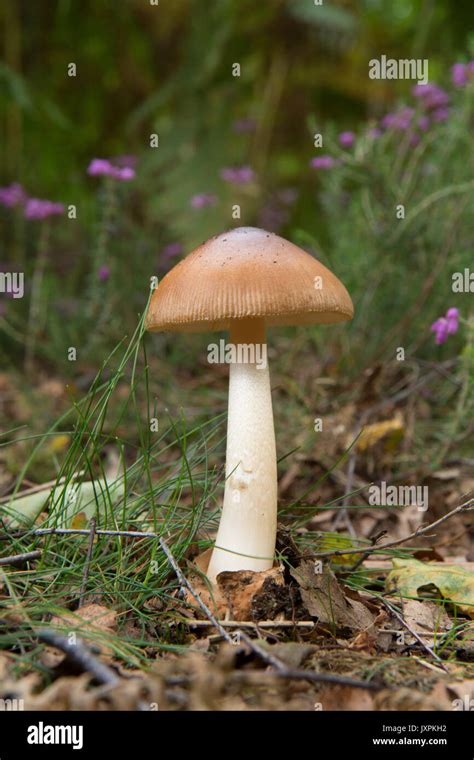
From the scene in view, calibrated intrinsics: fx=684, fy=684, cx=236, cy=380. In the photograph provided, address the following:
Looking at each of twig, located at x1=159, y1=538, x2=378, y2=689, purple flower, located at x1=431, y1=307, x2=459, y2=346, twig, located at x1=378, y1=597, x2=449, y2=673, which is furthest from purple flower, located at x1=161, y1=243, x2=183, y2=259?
twig, located at x1=159, y1=538, x2=378, y2=689

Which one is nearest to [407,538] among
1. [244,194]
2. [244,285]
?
[244,285]

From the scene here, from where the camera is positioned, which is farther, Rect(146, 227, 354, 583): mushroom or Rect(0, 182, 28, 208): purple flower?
Rect(0, 182, 28, 208): purple flower

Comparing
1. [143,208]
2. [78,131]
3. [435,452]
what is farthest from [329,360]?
[78,131]

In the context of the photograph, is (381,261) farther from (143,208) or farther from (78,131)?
(78,131)

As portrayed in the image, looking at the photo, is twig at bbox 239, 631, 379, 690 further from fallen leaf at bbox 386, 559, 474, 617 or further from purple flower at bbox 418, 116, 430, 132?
purple flower at bbox 418, 116, 430, 132

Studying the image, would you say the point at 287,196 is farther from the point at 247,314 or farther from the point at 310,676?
the point at 310,676

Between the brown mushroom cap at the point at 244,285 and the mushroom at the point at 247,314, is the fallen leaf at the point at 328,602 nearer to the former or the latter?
the mushroom at the point at 247,314
